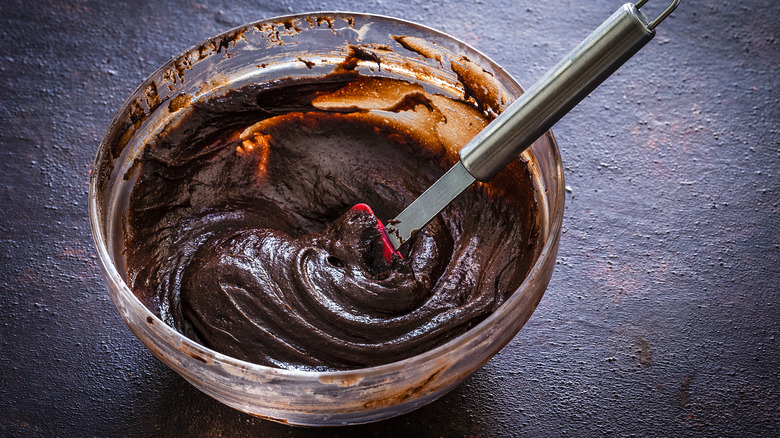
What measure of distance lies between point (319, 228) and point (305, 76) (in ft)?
1.10

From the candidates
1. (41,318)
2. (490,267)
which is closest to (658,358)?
(490,267)

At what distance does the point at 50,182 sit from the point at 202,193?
0.38m

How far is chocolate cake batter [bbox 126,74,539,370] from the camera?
136cm

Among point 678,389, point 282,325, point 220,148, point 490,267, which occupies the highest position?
point 220,148

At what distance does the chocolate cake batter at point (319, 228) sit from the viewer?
1357 millimetres

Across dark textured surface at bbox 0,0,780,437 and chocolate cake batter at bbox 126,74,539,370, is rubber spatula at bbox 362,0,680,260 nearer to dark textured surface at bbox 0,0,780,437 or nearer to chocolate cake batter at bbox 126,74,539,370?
chocolate cake batter at bbox 126,74,539,370

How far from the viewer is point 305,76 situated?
167 centimetres

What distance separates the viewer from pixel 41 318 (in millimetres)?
1499

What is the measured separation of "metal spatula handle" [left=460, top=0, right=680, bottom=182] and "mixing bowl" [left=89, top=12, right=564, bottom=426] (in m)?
0.13

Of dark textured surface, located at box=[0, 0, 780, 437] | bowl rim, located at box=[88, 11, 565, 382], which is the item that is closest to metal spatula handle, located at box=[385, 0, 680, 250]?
bowl rim, located at box=[88, 11, 565, 382]

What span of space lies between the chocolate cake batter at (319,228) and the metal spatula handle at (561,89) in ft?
0.72

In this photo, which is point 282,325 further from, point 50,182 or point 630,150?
point 630,150

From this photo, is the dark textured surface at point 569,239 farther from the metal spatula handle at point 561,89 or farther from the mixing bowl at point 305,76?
the metal spatula handle at point 561,89

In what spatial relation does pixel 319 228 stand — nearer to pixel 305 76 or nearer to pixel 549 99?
pixel 305 76
